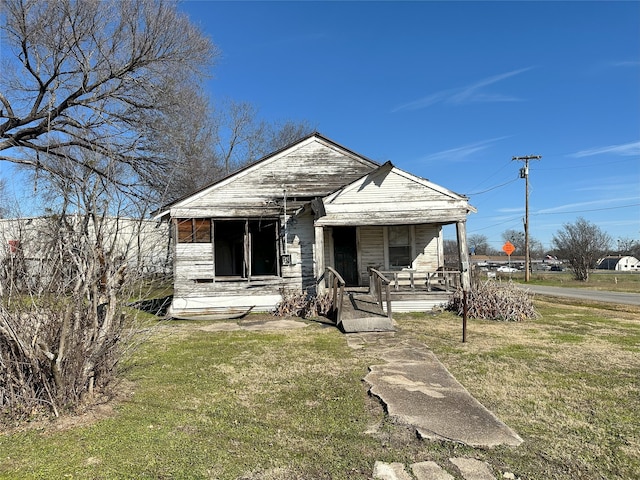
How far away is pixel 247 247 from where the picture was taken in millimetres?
12836

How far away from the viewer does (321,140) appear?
1362cm

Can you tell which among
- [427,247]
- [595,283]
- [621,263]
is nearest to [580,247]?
[595,283]

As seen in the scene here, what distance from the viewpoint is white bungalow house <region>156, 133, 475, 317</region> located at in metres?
12.0

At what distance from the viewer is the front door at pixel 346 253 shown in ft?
46.5

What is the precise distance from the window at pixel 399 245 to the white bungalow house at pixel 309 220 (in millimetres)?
35

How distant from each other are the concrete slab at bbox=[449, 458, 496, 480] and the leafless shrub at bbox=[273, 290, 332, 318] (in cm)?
814

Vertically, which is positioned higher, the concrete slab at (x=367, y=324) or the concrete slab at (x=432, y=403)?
the concrete slab at (x=367, y=324)

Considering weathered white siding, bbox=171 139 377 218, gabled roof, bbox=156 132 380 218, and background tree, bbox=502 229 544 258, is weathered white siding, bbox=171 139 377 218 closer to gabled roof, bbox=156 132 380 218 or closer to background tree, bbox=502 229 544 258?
gabled roof, bbox=156 132 380 218

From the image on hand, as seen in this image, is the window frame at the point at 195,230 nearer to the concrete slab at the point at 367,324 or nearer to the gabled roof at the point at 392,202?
the gabled roof at the point at 392,202

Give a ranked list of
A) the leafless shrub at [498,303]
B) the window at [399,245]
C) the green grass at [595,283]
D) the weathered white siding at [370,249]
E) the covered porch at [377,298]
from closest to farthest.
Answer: the covered porch at [377,298]
the leafless shrub at [498,303]
the weathered white siding at [370,249]
the window at [399,245]
the green grass at [595,283]

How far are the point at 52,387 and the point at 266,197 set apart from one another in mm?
9264

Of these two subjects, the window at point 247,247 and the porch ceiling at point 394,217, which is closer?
the porch ceiling at point 394,217

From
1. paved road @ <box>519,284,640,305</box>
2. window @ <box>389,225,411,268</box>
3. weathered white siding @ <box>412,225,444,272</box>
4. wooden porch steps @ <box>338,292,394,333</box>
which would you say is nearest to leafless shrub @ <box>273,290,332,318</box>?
wooden porch steps @ <box>338,292,394,333</box>

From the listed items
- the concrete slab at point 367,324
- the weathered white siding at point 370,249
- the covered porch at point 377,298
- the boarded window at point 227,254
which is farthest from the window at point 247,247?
the concrete slab at point 367,324
